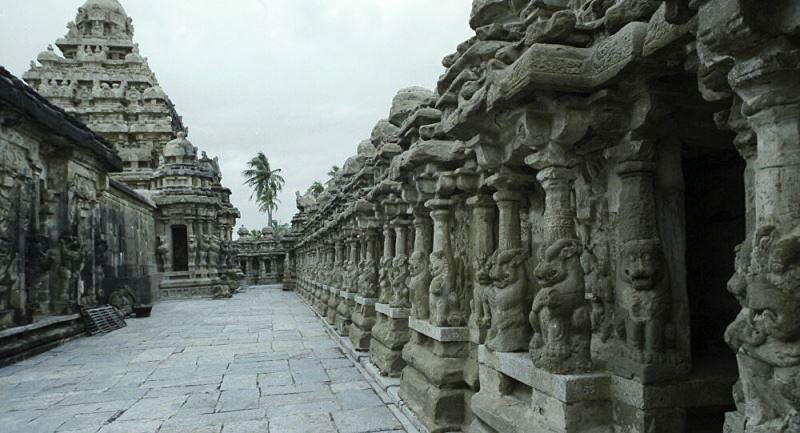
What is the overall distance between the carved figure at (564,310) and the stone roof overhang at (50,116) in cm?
889

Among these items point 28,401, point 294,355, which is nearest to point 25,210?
point 28,401

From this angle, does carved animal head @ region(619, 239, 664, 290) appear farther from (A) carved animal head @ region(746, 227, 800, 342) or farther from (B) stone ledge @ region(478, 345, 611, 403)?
(A) carved animal head @ region(746, 227, 800, 342)

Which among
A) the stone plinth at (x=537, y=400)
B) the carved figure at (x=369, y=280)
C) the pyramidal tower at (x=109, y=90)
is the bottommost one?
the stone plinth at (x=537, y=400)

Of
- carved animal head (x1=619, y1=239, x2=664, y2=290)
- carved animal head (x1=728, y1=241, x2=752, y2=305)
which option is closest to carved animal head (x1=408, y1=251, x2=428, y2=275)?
carved animal head (x1=619, y1=239, x2=664, y2=290)

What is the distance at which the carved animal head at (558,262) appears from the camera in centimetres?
301

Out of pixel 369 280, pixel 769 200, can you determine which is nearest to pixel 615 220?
pixel 769 200

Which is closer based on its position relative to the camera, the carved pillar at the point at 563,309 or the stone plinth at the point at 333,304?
the carved pillar at the point at 563,309

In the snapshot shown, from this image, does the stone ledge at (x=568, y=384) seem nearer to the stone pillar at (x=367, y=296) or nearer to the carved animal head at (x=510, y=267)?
the carved animal head at (x=510, y=267)

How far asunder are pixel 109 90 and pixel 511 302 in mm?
31893

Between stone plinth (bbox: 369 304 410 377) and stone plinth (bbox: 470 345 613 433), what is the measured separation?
2601mm

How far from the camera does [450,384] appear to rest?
4.76 meters

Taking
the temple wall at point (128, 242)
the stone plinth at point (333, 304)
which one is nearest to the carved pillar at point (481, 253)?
the stone plinth at point (333, 304)

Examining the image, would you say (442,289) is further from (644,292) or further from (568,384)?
(644,292)

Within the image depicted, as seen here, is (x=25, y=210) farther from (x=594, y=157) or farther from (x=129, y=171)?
(x=129, y=171)
